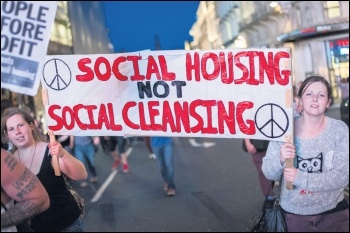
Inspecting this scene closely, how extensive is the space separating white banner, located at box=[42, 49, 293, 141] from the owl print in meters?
0.23

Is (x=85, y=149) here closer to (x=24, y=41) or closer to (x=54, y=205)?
(x=54, y=205)

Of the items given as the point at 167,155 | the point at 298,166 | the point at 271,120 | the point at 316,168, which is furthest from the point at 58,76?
the point at 167,155

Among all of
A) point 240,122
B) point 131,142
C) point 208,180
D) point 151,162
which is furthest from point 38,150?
point 131,142

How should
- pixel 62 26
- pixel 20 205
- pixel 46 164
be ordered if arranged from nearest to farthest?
1. pixel 20 205
2. pixel 46 164
3. pixel 62 26

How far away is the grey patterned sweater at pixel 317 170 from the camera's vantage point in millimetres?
3146

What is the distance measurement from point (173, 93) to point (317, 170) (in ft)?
3.45

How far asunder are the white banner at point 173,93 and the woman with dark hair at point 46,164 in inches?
9.8

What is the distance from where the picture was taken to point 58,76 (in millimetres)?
3309

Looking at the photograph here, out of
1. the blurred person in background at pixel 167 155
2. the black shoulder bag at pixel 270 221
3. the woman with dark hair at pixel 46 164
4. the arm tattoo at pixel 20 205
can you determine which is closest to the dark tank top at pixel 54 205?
the woman with dark hair at pixel 46 164

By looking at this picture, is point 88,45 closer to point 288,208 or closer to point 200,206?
point 200,206

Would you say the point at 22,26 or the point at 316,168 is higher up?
the point at 22,26

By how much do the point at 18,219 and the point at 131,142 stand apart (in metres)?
15.6

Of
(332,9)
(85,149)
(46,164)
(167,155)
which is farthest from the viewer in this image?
(332,9)

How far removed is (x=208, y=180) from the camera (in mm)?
9336
